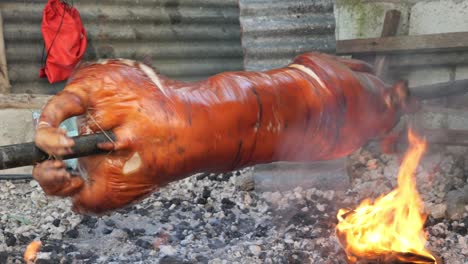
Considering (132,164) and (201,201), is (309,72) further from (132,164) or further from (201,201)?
(201,201)

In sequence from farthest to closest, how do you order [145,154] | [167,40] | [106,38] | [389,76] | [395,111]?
[167,40], [106,38], [389,76], [395,111], [145,154]

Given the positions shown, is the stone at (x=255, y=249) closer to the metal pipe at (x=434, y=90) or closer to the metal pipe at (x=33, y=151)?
the metal pipe at (x=434, y=90)

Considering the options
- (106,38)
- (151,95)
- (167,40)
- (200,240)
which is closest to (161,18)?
(167,40)

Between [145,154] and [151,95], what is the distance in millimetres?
270

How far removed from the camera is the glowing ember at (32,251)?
144 inches

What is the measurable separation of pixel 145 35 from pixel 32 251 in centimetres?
412

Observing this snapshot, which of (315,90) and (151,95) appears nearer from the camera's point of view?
(151,95)

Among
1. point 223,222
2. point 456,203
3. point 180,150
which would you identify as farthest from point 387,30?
point 180,150

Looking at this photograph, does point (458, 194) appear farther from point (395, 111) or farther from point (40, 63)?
point (40, 63)

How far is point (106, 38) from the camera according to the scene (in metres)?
6.89

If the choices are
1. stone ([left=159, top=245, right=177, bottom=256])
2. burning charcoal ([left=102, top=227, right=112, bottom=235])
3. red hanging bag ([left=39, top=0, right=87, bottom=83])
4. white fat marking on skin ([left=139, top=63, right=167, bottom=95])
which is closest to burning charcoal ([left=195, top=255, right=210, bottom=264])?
stone ([left=159, top=245, right=177, bottom=256])

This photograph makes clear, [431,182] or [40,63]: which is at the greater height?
[40,63]

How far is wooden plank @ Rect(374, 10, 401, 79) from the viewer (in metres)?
5.98

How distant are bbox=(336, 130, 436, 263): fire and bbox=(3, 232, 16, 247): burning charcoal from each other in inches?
100
